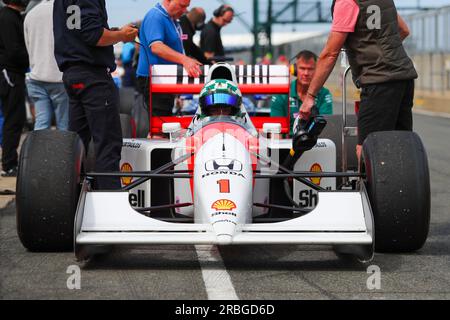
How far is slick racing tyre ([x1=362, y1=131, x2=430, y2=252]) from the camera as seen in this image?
6.29m

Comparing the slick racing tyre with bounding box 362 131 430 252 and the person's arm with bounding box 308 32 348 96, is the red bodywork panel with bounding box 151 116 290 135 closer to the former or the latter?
the person's arm with bounding box 308 32 348 96

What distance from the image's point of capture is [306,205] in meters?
7.39

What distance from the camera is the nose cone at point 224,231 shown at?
585 cm

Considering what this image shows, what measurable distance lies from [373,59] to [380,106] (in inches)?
12.7

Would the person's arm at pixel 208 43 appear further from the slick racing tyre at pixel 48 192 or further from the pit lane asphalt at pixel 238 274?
the slick racing tyre at pixel 48 192

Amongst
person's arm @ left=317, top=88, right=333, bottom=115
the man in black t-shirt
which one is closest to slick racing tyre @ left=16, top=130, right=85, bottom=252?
person's arm @ left=317, top=88, right=333, bottom=115

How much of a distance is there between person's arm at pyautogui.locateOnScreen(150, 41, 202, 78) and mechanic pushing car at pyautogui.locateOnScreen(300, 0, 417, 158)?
1692 millimetres

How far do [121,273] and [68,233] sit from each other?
55 centimetres

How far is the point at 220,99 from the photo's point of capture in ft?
23.7
